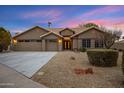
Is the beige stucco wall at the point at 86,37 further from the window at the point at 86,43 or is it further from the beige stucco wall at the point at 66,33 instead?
the beige stucco wall at the point at 66,33

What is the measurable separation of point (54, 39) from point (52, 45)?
1.06 meters

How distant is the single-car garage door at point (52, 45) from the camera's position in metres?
29.3

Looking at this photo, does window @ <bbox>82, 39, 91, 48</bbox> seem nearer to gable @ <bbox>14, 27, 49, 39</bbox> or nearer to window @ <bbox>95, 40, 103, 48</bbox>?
window @ <bbox>95, 40, 103, 48</bbox>

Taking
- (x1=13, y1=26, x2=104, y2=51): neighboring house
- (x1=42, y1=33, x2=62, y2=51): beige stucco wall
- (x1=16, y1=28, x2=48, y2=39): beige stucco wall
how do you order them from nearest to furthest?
(x1=13, y1=26, x2=104, y2=51): neighboring house
(x1=42, y1=33, x2=62, y2=51): beige stucco wall
(x1=16, y1=28, x2=48, y2=39): beige stucco wall

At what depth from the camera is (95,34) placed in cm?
2798

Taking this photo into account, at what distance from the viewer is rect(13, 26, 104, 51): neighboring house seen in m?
28.3

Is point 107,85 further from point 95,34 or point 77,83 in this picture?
point 95,34

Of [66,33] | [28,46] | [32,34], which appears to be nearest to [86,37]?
[66,33]

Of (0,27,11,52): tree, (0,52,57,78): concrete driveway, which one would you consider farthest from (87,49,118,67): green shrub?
(0,27,11,52): tree

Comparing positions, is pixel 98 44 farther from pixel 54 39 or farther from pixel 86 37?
pixel 54 39

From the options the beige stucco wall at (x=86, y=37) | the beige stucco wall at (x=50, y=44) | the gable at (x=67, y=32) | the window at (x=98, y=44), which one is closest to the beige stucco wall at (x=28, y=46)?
the beige stucco wall at (x=50, y=44)

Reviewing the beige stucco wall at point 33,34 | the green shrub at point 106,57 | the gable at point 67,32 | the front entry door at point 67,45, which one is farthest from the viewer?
the front entry door at point 67,45
